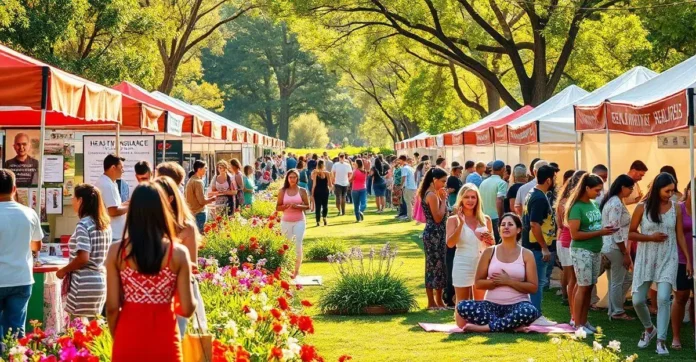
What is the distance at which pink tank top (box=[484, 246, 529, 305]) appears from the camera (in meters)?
11.8

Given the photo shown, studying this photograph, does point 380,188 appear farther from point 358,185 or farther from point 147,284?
point 147,284

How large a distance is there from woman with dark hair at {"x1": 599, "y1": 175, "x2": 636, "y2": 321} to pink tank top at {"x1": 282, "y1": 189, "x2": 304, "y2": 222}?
16.9 ft

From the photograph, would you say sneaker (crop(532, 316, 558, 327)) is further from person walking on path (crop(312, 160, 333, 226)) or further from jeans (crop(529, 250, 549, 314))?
person walking on path (crop(312, 160, 333, 226))

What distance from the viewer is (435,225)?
14.3 m

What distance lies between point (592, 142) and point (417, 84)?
121 ft

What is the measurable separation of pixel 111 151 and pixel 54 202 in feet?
8.83

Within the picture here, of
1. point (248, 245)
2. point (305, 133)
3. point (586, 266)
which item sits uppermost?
point (305, 133)

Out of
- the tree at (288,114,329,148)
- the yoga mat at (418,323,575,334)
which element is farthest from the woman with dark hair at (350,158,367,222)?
the tree at (288,114,329,148)

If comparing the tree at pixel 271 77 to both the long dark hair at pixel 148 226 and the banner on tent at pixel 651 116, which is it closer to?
the banner on tent at pixel 651 116

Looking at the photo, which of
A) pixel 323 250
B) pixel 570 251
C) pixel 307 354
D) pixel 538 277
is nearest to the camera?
pixel 307 354

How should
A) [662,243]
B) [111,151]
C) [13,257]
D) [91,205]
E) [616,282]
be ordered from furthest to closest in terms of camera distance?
[111,151], [616,282], [662,243], [91,205], [13,257]

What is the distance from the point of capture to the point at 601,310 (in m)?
14.5

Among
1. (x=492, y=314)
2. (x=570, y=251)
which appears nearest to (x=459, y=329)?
(x=492, y=314)

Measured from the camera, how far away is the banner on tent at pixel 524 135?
18.8 m
